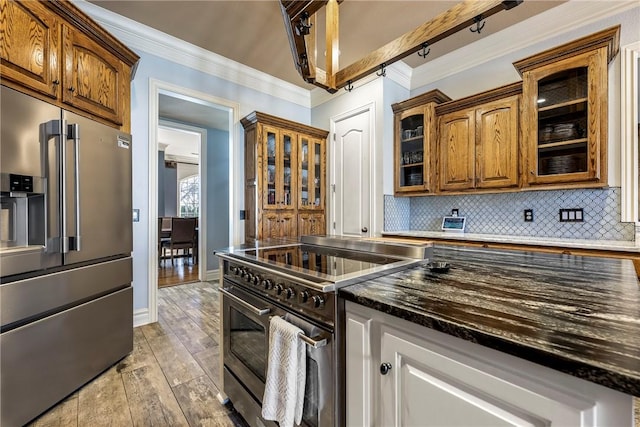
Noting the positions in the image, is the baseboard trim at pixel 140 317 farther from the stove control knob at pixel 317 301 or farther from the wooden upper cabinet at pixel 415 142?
the wooden upper cabinet at pixel 415 142

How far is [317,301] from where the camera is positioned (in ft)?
3.19

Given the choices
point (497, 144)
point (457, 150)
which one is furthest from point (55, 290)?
point (497, 144)

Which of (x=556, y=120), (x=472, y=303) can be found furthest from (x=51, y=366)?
(x=556, y=120)

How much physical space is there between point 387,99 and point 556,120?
1.70m

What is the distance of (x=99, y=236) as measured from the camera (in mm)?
1896

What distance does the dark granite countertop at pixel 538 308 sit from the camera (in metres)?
0.48

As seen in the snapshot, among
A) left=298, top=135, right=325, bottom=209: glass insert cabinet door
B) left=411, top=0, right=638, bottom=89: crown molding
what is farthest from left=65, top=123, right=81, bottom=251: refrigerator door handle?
left=411, top=0, right=638, bottom=89: crown molding

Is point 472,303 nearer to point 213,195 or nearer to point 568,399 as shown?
point 568,399

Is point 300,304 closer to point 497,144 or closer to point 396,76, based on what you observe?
point 497,144

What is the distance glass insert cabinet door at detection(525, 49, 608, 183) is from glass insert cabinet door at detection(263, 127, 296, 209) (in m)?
2.56

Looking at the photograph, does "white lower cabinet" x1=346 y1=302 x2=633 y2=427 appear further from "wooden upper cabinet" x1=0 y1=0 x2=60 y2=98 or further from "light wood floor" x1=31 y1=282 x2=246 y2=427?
"wooden upper cabinet" x1=0 y1=0 x2=60 y2=98

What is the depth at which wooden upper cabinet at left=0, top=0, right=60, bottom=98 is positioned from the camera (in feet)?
4.94

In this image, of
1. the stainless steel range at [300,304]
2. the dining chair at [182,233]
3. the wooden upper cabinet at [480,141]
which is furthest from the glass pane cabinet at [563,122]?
the dining chair at [182,233]

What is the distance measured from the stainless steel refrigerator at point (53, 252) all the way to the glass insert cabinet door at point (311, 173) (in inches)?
85.7
